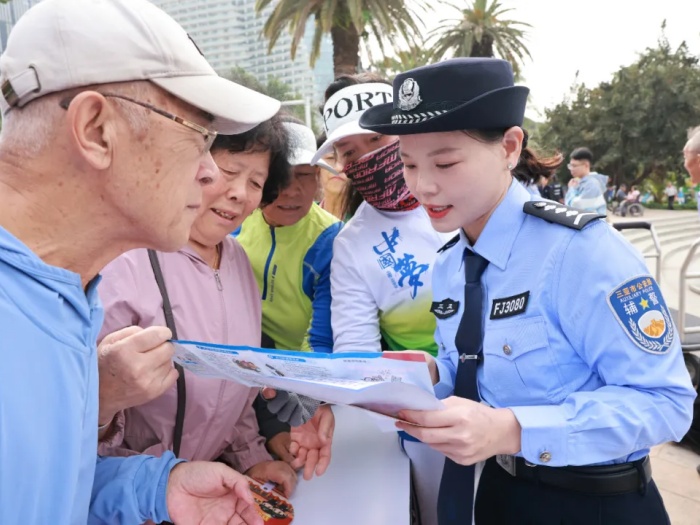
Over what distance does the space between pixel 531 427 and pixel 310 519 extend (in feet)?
2.19

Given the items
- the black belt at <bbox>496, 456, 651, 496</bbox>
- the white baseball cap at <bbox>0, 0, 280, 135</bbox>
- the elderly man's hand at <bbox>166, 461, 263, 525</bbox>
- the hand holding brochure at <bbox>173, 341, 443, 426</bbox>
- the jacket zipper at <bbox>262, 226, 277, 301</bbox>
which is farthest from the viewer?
the jacket zipper at <bbox>262, 226, 277, 301</bbox>

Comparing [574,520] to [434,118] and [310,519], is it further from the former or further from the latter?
[434,118]

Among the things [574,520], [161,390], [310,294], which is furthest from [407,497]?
[310,294]

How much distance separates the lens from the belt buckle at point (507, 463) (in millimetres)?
1502

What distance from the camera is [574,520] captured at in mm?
1429

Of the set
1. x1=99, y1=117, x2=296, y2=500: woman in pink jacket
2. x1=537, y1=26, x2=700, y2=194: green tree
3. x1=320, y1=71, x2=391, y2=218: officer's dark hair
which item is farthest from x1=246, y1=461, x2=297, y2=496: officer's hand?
x1=537, y1=26, x2=700, y2=194: green tree

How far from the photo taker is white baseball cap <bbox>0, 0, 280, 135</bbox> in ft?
3.07

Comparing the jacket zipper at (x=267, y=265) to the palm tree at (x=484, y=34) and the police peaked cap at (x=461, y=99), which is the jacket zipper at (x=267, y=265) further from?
the palm tree at (x=484, y=34)

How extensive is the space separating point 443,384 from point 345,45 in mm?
13342

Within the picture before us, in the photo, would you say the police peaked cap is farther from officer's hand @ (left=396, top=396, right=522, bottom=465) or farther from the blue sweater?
the blue sweater

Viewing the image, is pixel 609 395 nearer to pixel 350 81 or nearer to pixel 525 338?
pixel 525 338

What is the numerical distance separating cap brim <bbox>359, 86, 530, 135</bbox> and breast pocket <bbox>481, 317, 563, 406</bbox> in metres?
0.51

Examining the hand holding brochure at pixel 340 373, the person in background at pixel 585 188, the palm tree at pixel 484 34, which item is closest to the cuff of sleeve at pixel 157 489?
the hand holding brochure at pixel 340 373

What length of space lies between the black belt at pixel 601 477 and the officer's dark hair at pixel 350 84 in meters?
1.39
